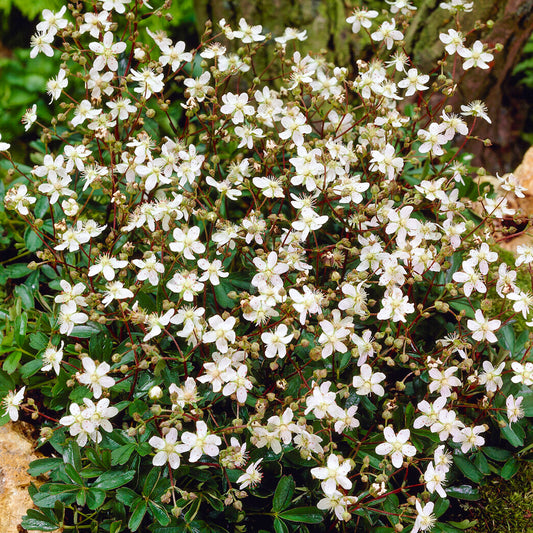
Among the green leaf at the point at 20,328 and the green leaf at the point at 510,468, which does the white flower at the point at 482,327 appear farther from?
the green leaf at the point at 20,328

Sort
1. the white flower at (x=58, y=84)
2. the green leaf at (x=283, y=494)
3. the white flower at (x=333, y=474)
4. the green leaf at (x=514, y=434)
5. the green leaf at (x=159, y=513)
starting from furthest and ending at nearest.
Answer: the white flower at (x=58, y=84) < the green leaf at (x=514, y=434) < the green leaf at (x=283, y=494) < the green leaf at (x=159, y=513) < the white flower at (x=333, y=474)

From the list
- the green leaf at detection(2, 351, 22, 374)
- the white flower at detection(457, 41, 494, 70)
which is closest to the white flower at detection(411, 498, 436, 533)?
the green leaf at detection(2, 351, 22, 374)

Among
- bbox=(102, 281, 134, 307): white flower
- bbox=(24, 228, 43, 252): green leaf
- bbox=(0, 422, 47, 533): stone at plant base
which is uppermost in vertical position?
bbox=(102, 281, 134, 307): white flower

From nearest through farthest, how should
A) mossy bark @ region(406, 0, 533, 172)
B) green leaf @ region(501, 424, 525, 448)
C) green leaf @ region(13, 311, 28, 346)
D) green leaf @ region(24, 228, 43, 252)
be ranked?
green leaf @ region(501, 424, 525, 448) → green leaf @ region(13, 311, 28, 346) → green leaf @ region(24, 228, 43, 252) → mossy bark @ region(406, 0, 533, 172)

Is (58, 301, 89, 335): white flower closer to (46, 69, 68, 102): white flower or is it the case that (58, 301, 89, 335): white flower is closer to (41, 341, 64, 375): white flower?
(41, 341, 64, 375): white flower

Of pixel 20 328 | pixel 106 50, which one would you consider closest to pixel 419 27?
pixel 106 50

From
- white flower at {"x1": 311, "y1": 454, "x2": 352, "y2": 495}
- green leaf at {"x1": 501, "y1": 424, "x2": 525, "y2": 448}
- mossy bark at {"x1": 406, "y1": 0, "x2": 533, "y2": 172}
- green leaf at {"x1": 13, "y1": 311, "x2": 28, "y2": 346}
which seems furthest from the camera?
mossy bark at {"x1": 406, "y1": 0, "x2": 533, "y2": 172}

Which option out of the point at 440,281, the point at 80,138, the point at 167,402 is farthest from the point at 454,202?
the point at 80,138

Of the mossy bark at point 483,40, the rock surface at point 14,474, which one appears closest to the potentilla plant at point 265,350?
the rock surface at point 14,474
